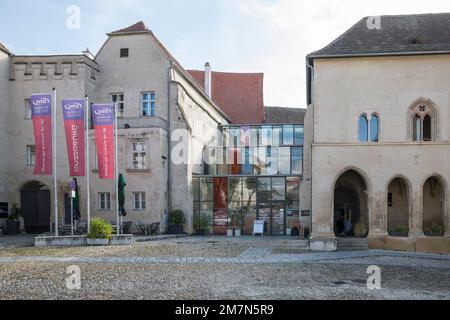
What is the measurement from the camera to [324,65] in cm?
2372

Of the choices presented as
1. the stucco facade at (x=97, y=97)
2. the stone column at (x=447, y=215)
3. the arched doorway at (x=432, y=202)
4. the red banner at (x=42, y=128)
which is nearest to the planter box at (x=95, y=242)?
the red banner at (x=42, y=128)

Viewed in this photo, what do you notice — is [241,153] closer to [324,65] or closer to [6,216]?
[324,65]

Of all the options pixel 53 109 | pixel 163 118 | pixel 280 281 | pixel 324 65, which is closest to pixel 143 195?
pixel 163 118

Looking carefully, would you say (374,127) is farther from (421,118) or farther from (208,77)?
(208,77)

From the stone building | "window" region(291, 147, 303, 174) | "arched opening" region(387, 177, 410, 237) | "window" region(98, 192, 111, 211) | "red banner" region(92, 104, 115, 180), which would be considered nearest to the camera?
the stone building

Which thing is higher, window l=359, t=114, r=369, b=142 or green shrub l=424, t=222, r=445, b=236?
window l=359, t=114, r=369, b=142

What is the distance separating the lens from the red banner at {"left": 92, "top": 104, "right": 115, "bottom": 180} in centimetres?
2386

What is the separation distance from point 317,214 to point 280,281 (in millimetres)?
10776

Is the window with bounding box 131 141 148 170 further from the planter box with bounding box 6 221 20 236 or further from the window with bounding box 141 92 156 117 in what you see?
the planter box with bounding box 6 221 20 236

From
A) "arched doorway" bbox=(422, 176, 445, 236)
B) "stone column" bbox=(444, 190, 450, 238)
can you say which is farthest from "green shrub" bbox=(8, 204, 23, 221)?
"stone column" bbox=(444, 190, 450, 238)

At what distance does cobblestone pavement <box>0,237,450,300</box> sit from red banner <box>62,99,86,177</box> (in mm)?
5416

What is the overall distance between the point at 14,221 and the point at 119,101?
979 centimetres

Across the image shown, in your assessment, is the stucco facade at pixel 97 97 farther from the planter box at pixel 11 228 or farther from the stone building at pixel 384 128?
the stone building at pixel 384 128
